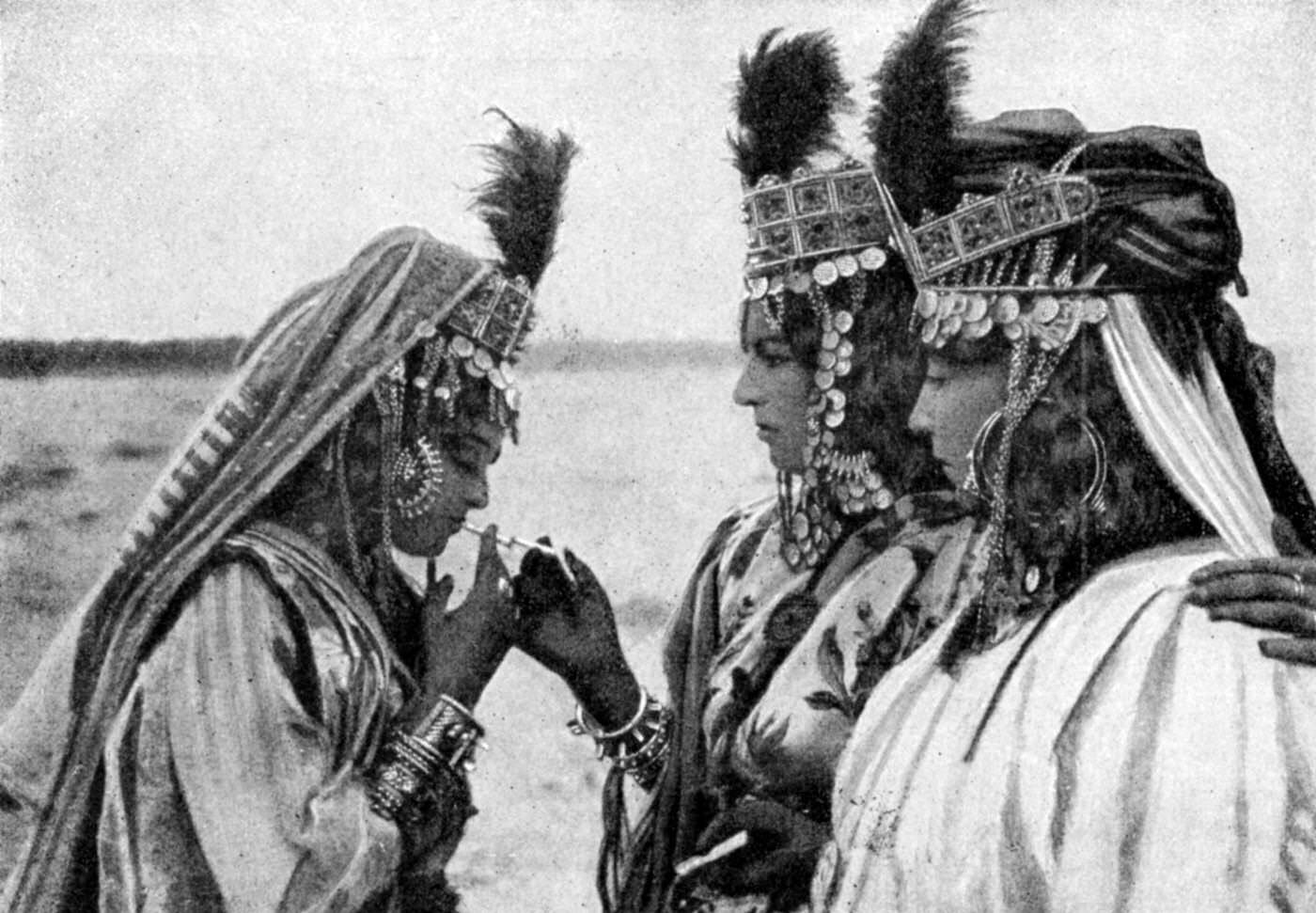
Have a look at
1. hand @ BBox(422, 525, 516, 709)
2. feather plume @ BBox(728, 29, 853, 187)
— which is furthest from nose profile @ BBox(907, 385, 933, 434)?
hand @ BBox(422, 525, 516, 709)

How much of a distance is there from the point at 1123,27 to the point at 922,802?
4.89 feet

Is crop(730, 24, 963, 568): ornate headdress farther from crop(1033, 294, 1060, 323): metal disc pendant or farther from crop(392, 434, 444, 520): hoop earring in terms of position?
crop(392, 434, 444, 520): hoop earring

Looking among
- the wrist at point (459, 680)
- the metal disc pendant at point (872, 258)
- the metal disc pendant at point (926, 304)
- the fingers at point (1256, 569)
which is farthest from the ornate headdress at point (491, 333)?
the fingers at point (1256, 569)

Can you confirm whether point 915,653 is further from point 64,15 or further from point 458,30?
point 64,15

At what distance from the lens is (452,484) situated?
12.8ft

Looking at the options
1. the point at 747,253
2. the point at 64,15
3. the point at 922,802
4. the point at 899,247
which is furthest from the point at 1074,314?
the point at 64,15

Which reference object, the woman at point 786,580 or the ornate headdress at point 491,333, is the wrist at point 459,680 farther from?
the ornate headdress at point 491,333

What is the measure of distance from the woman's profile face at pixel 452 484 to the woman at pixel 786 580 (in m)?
0.17

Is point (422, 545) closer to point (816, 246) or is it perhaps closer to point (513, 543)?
point (513, 543)

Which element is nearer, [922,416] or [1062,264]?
[1062,264]

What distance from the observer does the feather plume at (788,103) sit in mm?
3863

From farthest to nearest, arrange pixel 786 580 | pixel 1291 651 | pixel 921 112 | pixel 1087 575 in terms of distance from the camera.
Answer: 1. pixel 786 580
2. pixel 921 112
3. pixel 1087 575
4. pixel 1291 651

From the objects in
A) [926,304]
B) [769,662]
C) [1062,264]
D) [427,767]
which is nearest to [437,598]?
[427,767]

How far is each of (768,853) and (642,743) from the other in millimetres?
311
